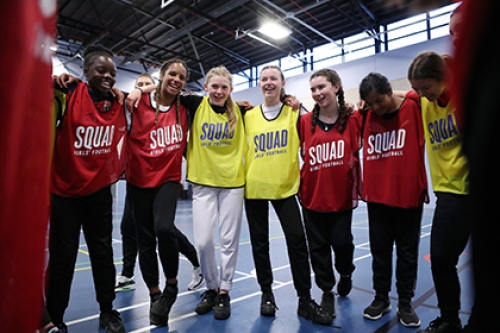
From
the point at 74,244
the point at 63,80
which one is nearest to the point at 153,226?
the point at 74,244

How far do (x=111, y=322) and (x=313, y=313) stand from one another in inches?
54.1

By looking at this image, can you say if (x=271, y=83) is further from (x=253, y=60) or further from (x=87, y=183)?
(x=253, y=60)

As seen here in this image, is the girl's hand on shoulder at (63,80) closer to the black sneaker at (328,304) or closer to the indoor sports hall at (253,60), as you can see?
the indoor sports hall at (253,60)

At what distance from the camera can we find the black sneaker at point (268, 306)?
95.5 inches

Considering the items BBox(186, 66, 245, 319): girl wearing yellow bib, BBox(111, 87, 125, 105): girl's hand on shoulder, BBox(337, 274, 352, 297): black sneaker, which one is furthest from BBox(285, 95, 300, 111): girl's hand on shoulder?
BBox(337, 274, 352, 297): black sneaker

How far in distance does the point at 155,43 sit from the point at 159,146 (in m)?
11.4

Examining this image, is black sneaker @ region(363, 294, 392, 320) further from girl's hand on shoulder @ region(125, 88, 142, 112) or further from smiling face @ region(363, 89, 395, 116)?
girl's hand on shoulder @ region(125, 88, 142, 112)

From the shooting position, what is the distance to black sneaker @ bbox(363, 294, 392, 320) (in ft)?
7.78

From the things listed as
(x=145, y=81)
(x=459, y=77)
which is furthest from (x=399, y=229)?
(x=145, y=81)

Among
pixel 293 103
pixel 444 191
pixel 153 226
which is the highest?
pixel 293 103

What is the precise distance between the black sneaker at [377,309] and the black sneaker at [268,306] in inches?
26.6

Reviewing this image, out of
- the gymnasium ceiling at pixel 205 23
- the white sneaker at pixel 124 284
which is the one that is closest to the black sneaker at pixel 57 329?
the white sneaker at pixel 124 284

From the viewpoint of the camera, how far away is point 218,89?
2686 mm

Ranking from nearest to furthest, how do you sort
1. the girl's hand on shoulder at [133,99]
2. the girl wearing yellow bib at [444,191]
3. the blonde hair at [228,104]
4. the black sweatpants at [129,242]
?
the girl wearing yellow bib at [444,191] < the girl's hand on shoulder at [133,99] < the blonde hair at [228,104] < the black sweatpants at [129,242]
